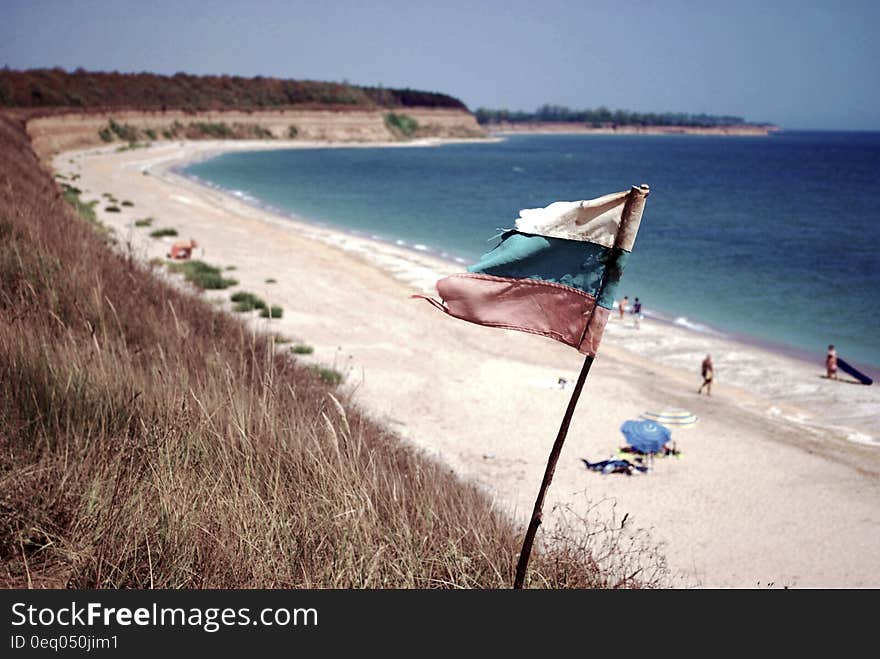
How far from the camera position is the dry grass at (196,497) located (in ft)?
10.4

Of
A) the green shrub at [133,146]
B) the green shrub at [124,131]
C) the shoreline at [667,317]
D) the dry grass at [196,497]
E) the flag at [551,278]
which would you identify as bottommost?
the shoreline at [667,317]

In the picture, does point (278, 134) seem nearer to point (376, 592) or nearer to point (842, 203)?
point (842, 203)

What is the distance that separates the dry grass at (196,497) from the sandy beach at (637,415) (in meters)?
1.24

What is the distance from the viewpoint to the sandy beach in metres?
8.69

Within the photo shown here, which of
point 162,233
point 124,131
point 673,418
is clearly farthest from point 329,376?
point 124,131

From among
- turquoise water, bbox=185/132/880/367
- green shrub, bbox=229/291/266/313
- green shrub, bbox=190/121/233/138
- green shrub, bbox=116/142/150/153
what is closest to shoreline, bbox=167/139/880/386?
turquoise water, bbox=185/132/880/367

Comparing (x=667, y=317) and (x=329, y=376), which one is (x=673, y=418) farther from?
(x=667, y=317)

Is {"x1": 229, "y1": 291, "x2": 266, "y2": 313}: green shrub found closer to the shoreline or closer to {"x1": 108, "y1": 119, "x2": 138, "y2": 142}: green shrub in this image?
the shoreline

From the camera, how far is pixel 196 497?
356 cm

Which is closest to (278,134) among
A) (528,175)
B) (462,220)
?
(528,175)

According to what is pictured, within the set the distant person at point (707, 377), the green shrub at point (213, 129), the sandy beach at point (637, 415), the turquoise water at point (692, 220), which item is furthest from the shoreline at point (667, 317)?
the green shrub at point (213, 129)

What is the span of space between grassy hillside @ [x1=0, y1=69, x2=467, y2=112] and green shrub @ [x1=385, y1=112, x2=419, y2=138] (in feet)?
15.0

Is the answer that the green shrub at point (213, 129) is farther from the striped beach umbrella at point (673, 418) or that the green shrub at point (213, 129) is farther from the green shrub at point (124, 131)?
the striped beach umbrella at point (673, 418)

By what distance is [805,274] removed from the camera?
3122cm
